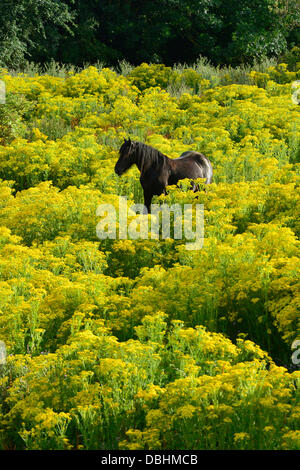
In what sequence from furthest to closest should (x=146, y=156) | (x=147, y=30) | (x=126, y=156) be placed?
1. (x=147, y=30)
2. (x=146, y=156)
3. (x=126, y=156)

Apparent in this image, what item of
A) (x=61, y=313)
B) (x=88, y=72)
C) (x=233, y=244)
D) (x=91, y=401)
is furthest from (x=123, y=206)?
(x=88, y=72)

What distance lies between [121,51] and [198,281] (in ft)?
66.4

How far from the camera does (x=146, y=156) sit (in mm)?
8750

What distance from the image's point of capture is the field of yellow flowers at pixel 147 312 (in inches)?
165
